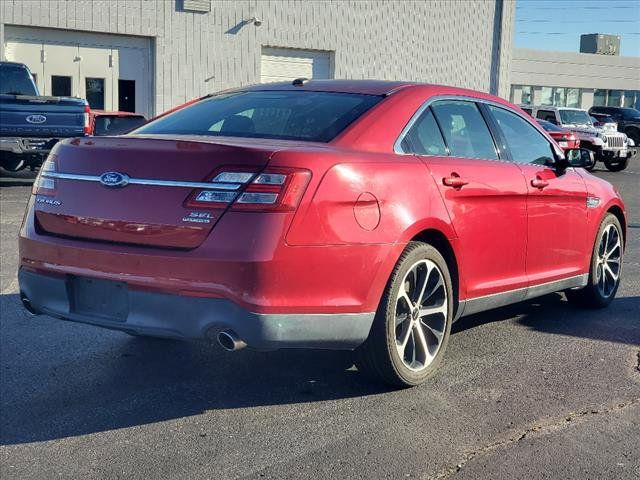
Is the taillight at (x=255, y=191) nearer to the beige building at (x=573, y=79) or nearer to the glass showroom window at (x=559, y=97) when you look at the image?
the beige building at (x=573, y=79)

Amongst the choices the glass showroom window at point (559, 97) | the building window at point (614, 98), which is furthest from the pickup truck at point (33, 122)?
the building window at point (614, 98)

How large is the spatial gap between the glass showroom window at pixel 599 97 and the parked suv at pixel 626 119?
70.7 ft

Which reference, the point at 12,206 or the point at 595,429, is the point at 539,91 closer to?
the point at 12,206

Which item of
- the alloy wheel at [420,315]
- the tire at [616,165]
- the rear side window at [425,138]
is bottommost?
the tire at [616,165]

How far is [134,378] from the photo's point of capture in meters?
5.01

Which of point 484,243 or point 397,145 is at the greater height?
point 397,145

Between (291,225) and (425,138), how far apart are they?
4.40 ft

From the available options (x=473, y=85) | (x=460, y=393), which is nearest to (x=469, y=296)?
(x=460, y=393)

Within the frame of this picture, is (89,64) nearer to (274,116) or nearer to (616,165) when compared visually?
(616,165)

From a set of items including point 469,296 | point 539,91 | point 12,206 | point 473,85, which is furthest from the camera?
point 539,91

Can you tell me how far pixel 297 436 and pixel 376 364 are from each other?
0.66 meters

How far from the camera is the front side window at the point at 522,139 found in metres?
5.91

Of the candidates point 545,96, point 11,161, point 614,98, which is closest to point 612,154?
point 11,161

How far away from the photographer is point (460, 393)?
4.77 metres
